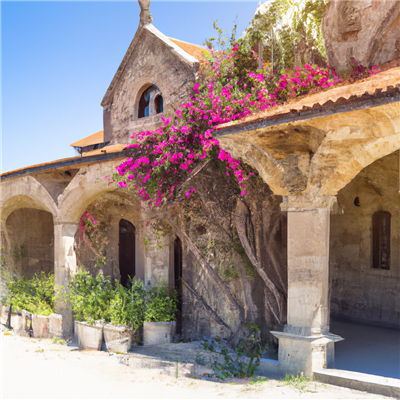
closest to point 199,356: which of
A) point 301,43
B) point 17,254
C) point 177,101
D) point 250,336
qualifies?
point 250,336

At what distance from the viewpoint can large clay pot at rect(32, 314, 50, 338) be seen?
9227 millimetres

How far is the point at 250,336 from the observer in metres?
6.59

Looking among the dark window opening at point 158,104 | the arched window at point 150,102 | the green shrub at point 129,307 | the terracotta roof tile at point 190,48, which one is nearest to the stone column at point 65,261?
the green shrub at point 129,307

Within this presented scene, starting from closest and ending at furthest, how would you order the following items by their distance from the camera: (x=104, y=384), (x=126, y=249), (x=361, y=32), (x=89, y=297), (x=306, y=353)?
1. (x=306, y=353)
2. (x=104, y=384)
3. (x=361, y=32)
4. (x=89, y=297)
5. (x=126, y=249)

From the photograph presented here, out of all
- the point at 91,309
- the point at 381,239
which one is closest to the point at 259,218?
the point at 381,239

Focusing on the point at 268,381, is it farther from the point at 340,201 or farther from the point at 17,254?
the point at 17,254

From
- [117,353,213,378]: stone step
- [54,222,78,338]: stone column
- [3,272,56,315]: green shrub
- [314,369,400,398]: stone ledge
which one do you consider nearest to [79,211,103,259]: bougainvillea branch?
[54,222,78,338]: stone column

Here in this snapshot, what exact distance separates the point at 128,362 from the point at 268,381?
2.62 metres

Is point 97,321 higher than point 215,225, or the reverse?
point 215,225

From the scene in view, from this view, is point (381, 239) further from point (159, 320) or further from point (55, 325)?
point (55, 325)

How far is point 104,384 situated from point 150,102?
588 cm

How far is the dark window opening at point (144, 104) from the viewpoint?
9.49 meters

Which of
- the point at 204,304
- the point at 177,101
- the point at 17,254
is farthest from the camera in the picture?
the point at 17,254

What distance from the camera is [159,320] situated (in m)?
7.75
